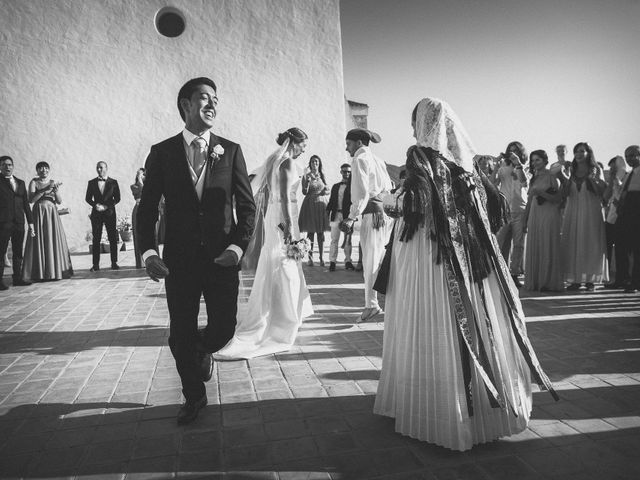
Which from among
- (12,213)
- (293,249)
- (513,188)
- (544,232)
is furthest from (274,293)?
(12,213)

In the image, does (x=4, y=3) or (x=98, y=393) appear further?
(x=4, y=3)

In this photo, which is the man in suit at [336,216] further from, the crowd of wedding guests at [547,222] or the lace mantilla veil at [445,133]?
the lace mantilla veil at [445,133]

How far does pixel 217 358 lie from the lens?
425 cm

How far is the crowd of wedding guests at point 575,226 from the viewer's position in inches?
273

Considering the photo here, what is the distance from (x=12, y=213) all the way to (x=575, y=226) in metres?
9.98

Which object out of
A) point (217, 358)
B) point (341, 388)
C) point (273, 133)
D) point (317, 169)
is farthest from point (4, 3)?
point (341, 388)

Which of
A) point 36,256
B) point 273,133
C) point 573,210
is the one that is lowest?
point 36,256

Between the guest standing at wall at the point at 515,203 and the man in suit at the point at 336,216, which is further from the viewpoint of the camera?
the man in suit at the point at 336,216

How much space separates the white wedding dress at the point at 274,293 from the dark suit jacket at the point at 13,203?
19.8 feet

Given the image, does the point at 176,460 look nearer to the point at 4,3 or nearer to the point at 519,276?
the point at 519,276

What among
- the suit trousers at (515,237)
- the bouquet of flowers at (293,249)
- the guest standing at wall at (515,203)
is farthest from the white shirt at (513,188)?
the bouquet of flowers at (293,249)

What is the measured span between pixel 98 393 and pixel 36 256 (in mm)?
6759

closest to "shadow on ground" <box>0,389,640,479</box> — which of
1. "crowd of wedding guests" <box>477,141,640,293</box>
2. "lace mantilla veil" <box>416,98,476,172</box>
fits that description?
"lace mantilla veil" <box>416,98,476,172</box>

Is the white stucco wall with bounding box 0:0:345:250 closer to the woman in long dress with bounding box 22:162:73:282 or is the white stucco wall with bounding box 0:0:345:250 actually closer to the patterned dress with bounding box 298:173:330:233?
the patterned dress with bounding box 298:173:330:233
